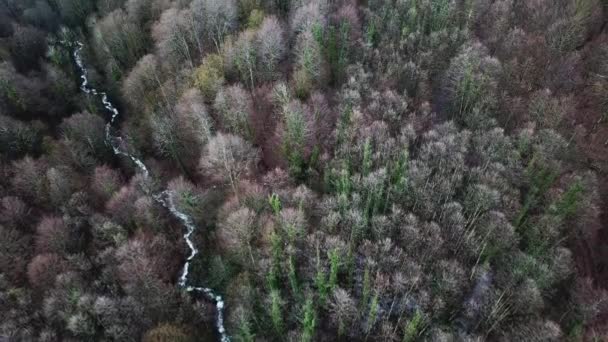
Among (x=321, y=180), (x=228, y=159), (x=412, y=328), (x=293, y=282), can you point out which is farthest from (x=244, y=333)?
(x=228, y=159)

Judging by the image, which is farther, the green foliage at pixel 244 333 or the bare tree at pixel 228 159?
the bare tree at pixel 228 159

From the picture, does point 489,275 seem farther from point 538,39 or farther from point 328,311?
point 538,39

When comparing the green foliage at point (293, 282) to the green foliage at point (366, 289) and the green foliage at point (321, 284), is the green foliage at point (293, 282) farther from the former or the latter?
the green foliage at point (366, 289)

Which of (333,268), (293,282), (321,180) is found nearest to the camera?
(333,268)

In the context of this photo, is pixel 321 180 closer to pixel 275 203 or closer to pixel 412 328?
pixel 275 203

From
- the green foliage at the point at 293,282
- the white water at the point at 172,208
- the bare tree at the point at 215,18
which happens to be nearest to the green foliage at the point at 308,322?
the green foliage at the point at 293,282

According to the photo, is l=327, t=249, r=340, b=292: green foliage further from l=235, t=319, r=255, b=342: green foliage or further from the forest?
l=235, t=319, r=255, b=342: green foliage

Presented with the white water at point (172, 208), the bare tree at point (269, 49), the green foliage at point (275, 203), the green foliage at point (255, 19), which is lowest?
the white water at point (172, 208)

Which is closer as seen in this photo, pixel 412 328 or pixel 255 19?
pixel 412 328

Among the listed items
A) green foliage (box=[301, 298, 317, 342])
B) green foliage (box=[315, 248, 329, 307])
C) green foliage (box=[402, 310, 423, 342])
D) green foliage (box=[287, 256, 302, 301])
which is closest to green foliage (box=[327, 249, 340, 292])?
green foliage (box=[315, 248, 329, 307])
